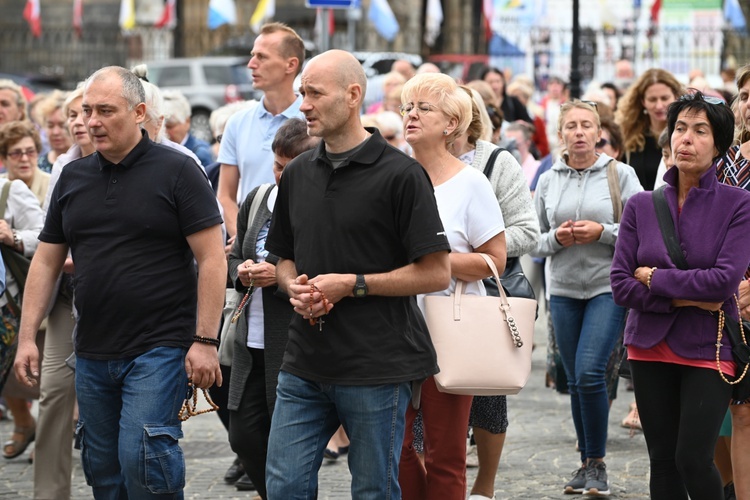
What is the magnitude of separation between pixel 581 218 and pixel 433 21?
22.0 metres

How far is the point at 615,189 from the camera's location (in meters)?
7.86

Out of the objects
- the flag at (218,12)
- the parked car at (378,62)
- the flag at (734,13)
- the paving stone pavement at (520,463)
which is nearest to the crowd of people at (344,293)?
the paving stone pavement at (520,463)

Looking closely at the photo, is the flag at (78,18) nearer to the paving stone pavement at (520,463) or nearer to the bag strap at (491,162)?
the paving stone pavement at (520,463)

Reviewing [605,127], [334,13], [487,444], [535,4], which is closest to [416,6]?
[334,13]

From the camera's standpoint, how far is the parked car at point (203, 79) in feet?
101

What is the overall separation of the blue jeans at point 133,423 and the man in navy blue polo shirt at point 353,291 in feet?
2.05

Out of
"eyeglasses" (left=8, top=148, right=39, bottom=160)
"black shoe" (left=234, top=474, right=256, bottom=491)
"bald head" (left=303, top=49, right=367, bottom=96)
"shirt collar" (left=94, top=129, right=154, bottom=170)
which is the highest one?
"bald head" (left=303, top=49, right=367, bottom=96)

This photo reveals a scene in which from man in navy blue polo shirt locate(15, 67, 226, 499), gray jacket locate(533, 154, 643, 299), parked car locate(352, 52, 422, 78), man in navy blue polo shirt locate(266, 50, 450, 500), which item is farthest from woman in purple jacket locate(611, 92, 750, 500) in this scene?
parked car locate(352, 52, 422, 78)

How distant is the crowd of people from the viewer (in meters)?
5.02

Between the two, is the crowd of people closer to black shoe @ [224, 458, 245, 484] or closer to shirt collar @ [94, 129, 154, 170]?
shirt collar @ [94, 129, 154, 170]

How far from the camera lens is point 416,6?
3734 centimetres

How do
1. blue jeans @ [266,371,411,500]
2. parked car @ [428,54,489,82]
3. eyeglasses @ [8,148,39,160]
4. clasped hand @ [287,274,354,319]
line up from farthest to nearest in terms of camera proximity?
parked car @ [428,54,489,82]
eyeglasses @ [8,148,39,160]
blue jeans @ [266,371,411,500]
clasped hand @ [287,274,354,319]

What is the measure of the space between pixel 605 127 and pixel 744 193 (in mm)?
3471

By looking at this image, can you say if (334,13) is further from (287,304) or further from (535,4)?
(287,304)
